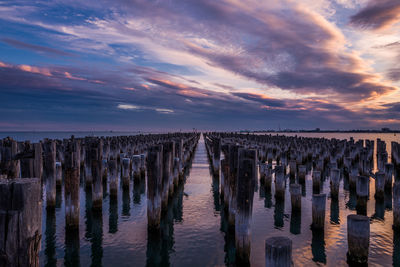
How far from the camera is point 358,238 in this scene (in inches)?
235

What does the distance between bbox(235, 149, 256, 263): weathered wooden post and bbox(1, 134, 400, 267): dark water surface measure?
2.10 feet

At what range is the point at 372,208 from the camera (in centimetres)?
1084

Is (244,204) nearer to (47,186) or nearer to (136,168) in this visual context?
(47,186)

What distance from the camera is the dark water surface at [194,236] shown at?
668 centimetres

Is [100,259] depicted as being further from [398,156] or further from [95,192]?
[398,156]

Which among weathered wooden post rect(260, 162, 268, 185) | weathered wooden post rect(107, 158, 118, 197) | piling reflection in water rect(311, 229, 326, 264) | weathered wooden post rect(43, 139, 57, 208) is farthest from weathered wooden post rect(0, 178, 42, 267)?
weathered wooden post rect(260, 162, 268, 185)

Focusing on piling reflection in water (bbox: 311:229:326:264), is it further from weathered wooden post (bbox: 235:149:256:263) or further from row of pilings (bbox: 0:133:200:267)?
row of pilings (bbox: 0:133:200:267)

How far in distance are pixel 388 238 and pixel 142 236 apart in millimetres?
7321

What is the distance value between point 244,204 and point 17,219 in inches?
170

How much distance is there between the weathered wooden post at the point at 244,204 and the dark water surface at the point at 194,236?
639 mm

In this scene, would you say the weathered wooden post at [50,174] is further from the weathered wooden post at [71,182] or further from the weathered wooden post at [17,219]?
the weathered wooden post at [17,219]

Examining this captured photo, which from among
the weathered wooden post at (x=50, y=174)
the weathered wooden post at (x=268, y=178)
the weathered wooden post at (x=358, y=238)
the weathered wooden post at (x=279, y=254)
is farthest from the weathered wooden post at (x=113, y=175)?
the weathered wooden post at (x=358, y=238)

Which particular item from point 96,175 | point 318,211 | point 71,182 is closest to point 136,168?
point 96,175

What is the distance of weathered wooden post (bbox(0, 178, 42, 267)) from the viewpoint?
2.67m
